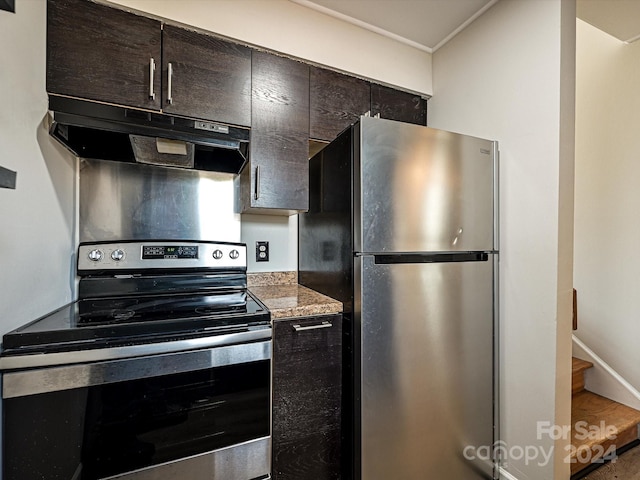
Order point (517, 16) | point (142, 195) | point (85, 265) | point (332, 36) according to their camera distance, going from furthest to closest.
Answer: point (332, 36) → point (142, 195) → point (517, 16) → point (85, 265)

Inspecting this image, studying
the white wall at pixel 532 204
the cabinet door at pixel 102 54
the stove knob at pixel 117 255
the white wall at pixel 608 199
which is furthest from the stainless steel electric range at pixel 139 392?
the white wall at pixel 608 199

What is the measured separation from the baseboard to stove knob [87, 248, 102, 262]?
2777 mm

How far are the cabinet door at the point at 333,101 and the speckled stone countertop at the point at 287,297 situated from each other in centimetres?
88

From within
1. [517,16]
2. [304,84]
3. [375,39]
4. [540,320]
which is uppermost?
[375,39]

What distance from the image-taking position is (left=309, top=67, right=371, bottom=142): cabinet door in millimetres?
1646

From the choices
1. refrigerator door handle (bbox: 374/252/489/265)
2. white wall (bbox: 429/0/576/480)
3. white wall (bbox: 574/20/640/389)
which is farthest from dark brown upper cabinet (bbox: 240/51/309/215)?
white wall (bbox: 574/20/640/389)

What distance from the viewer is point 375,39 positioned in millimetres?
1819

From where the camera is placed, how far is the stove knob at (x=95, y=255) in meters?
1.35

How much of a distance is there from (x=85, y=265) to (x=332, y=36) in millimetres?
1769

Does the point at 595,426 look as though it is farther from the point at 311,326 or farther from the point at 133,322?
the point at 133,322

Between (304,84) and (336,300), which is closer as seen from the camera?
(336,300)

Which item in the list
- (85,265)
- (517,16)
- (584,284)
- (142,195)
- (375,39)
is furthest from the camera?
(584,284)

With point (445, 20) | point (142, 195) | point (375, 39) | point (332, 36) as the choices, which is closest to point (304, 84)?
point (332, 36)

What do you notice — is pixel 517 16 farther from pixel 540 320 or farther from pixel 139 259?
pixel 139 259
